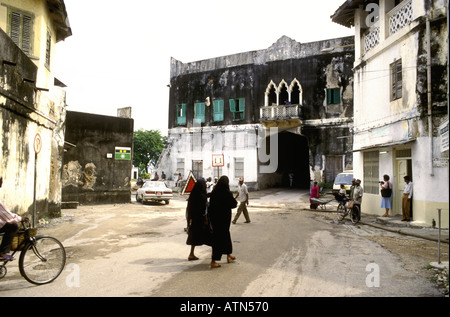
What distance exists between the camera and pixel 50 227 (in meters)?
11.3

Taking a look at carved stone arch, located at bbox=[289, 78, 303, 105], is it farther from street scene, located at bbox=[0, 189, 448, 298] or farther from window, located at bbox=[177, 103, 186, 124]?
street scene, located at bbox=[0, 189, 448, 298]

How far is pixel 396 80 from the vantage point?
44.4 feet

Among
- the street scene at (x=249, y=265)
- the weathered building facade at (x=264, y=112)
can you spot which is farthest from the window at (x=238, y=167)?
the street scene at (x=249, y=265)

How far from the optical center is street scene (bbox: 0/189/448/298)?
497 centimetres

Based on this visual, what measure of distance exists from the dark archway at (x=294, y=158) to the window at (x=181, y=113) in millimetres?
8657

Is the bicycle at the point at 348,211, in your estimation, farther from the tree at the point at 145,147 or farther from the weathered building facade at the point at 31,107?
the tree at the point at 145,147

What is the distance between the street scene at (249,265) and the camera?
16.3 ft

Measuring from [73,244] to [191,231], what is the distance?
3462 millimetres

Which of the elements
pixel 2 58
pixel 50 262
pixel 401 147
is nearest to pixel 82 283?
pixel 50 262

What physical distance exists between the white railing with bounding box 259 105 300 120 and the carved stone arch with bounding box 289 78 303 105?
1007 mm

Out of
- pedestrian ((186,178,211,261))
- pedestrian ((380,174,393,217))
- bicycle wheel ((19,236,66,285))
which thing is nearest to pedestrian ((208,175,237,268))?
pedestrian ((186,178,211,261))

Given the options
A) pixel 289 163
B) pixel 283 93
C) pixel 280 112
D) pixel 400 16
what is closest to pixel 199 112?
pixel 283 93

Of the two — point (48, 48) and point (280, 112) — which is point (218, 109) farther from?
point (48, 48)
